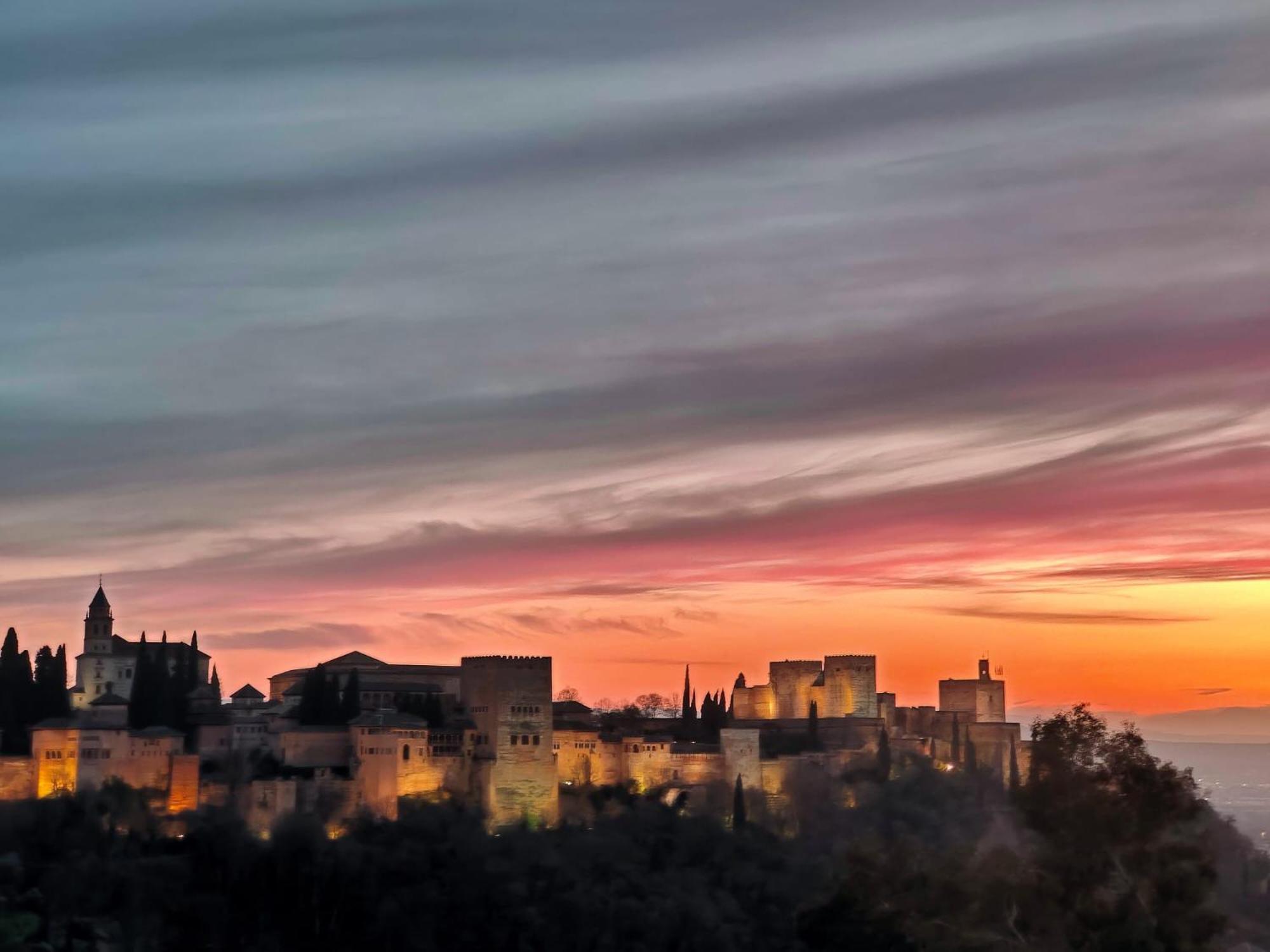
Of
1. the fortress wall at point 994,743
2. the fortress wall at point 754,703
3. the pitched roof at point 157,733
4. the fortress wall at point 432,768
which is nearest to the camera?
the pitched roof at point 157,733

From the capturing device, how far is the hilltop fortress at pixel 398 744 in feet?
260

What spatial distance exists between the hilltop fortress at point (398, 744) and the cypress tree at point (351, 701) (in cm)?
7

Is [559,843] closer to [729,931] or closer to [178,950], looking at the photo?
[729,931]

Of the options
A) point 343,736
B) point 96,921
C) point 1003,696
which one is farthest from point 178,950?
point 1003,696

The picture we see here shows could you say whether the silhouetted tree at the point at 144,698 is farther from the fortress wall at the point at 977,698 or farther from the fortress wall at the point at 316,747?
the fortress wall at the point at 977,698

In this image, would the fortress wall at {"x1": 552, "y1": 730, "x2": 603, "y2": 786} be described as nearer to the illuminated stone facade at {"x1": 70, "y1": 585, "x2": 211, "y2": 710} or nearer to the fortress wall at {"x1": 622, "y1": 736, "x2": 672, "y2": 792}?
the fortress wall at {"x1": 622, "y1": 736, "x2": 672, "y2": 792}

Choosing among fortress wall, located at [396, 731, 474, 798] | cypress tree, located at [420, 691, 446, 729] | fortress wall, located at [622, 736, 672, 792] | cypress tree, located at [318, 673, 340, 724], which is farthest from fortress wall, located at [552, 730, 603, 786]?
cypress tree, located at [318, 673, 340, 724]

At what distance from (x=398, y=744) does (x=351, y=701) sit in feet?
22.3

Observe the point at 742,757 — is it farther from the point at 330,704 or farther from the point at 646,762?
the point at 330,704

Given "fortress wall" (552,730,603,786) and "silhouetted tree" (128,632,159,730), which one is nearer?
"silhouetted tree" (128,632,159,730)

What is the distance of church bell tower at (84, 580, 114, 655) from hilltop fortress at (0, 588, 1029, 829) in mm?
77

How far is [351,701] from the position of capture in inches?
3474

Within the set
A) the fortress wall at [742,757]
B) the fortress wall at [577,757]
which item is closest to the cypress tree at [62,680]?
the fortress wall at [577,757]

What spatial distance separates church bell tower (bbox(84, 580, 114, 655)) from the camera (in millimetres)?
96062
